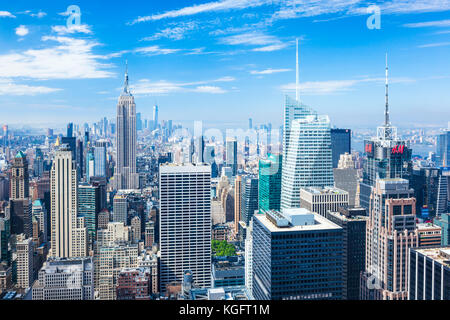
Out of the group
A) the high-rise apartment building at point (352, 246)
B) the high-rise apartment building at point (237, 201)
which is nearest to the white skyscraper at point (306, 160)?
the high-rise apartment building at point (237, 201)

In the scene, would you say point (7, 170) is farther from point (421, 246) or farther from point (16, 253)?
point (421, 246)

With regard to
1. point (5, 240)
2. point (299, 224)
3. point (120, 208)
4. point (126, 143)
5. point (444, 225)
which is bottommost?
point (5, 240)

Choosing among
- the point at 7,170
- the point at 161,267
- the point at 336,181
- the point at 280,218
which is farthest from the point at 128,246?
the point at 336,181

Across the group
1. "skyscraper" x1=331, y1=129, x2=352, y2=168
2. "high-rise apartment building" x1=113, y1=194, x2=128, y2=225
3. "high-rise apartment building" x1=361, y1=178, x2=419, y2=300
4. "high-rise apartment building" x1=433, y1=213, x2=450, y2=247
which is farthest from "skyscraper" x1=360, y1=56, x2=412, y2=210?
"high-rise apartment building" x1=113, y1=194, x2=128, y2=225

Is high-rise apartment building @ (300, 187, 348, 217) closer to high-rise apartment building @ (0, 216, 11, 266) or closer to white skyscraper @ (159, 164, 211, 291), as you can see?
white skyscraper @ (159, 164, 211, 291)

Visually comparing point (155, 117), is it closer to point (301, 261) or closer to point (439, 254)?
point (301, 261)

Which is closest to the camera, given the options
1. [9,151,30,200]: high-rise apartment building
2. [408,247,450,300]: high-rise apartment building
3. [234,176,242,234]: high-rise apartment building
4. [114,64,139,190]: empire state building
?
[408,247,450,300]: high-rise apartment building

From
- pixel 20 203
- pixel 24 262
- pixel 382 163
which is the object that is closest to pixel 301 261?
pixel 382 163
